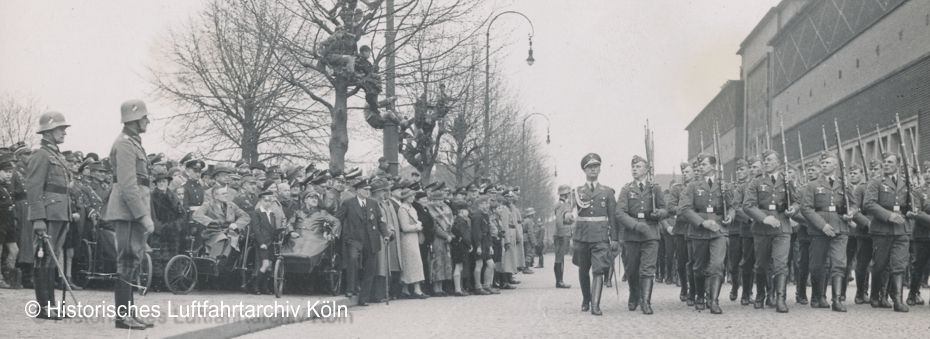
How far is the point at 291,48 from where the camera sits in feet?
75.6

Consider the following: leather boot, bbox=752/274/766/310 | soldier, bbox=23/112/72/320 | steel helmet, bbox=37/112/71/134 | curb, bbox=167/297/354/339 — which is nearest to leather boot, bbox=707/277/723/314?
leather boot, bbox=752/274/766/310

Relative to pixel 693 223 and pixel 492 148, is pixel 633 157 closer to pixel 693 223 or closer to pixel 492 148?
pixel 693 223

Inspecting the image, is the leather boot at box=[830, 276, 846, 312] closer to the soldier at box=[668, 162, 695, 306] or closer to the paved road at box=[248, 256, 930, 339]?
the paved road at box=[248, 256, 930, 339]

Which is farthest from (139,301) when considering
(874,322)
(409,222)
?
(874,322)

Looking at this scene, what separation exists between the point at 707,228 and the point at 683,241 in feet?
7.78

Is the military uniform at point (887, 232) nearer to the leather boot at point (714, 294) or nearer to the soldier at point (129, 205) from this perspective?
the leather boot at point (714, 294)

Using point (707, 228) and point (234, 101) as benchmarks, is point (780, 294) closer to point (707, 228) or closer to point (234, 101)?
point (707, 228)

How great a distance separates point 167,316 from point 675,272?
42.4 feet

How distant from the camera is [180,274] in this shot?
Result: 48.6 feet

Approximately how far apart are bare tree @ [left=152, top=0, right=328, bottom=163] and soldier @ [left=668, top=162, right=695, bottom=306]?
2016cm

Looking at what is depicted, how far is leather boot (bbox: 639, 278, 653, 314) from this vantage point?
1352 centimetres

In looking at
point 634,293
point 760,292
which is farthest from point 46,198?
point 760,292

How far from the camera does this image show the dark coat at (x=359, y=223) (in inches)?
602

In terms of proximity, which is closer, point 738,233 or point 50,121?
point 50,121
